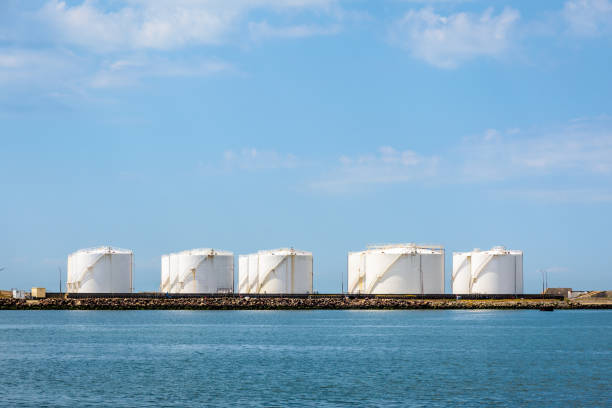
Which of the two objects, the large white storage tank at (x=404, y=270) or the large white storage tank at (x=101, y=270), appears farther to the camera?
the large white storage tank at (x=101, y=270)

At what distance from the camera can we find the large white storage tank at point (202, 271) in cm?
13662

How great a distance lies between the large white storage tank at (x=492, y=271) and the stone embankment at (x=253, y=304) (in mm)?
2453

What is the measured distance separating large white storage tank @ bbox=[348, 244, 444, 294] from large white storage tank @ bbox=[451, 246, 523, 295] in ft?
17.3

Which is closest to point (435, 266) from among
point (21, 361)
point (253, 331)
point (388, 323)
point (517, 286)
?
point (517, 286)

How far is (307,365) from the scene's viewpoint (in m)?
54.7

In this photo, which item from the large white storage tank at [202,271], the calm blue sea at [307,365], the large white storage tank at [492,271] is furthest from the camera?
the large white storage tank at [202,271]

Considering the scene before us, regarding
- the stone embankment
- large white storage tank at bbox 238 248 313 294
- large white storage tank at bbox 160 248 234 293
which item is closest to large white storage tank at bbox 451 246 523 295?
the stone embankment

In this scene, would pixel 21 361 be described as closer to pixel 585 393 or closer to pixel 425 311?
pixel 585 393

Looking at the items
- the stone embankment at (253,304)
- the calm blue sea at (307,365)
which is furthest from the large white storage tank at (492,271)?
the calm blue sea at (307,365)

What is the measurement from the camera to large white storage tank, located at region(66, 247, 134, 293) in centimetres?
13350

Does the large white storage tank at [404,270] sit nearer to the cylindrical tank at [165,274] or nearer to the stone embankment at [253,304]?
the stone embankment at [253,304]

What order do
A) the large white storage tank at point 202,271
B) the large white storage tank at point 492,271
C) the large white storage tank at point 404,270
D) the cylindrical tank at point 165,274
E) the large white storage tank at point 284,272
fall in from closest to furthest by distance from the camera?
the large white storage tank at point 404,270
the large white storage tank at point 492,271
the large white storage tank at point 284,272
the large white storage tank at point 202,271
the cylindrical tank at point 165,274

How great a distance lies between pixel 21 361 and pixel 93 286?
257 feet

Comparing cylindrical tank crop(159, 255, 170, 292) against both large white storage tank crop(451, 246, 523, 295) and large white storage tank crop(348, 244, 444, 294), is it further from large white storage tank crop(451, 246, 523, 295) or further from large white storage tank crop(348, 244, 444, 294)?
large white storage tank crop(451, 246, 523, 295)
